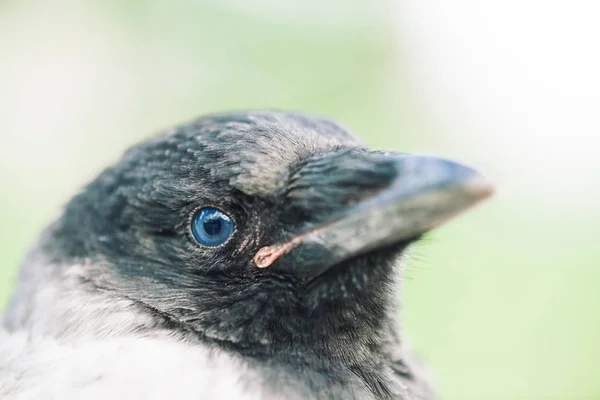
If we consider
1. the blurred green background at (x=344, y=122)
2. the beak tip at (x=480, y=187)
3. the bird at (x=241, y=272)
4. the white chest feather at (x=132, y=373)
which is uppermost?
the blurred green background at (x=344, y=122)

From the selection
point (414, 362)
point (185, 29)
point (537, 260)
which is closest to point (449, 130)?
point (537, 260)

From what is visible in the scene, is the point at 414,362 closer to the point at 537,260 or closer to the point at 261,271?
the point at 261,271

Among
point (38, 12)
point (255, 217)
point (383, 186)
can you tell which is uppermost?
point (38, 12)

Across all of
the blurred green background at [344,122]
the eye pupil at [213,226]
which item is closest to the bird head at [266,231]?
Answer: the eye pupil at [213,226]

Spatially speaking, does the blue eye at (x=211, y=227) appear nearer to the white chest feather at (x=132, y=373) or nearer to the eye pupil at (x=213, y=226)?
the eye pupil at (x=213, y=226)

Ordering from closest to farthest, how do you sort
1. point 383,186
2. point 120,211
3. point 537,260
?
point 383,186 → point 120,211 → point 537,260

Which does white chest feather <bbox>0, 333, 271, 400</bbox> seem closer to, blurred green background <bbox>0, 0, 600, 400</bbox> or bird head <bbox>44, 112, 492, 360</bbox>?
bird head <bbox>44, 112, 492, 360</bbox>

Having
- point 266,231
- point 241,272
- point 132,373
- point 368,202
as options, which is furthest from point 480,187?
point 132,373
